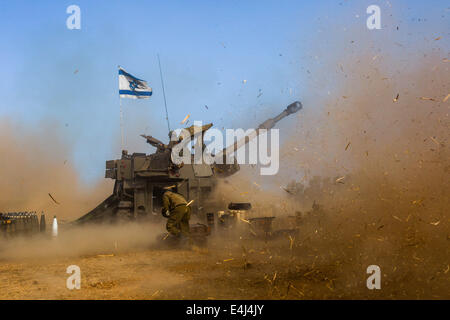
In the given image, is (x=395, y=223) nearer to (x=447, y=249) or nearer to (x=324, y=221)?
(x=447, y=249)

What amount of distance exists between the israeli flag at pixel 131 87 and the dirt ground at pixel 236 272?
23.5 ft

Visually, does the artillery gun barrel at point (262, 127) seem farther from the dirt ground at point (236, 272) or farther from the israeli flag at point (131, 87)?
the dirt ground at point (236, 272)

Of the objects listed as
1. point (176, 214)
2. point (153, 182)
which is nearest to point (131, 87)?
point (153, 182)

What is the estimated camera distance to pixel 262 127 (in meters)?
15.0

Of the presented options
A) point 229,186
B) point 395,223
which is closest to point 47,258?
point 229,186

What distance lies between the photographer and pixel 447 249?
21.3 ft

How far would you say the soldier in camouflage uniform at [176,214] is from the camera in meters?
10.4

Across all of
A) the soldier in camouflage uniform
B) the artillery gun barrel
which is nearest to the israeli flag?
the artillery gun barrel

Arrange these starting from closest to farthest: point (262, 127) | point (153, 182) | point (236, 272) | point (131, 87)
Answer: point (236, 272) < point (153, 182) < point (262, 127) < point (131, 87)

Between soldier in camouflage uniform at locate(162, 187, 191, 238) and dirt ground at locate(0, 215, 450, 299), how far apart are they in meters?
0.53

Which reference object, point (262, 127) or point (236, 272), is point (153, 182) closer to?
point (262, 127)

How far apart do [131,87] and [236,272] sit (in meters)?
10.9

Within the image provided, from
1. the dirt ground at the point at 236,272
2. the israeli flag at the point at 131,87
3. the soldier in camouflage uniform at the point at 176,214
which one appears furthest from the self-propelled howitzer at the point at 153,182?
the israeli flag at the point at 131,87

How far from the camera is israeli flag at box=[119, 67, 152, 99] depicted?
1576 centimetres
